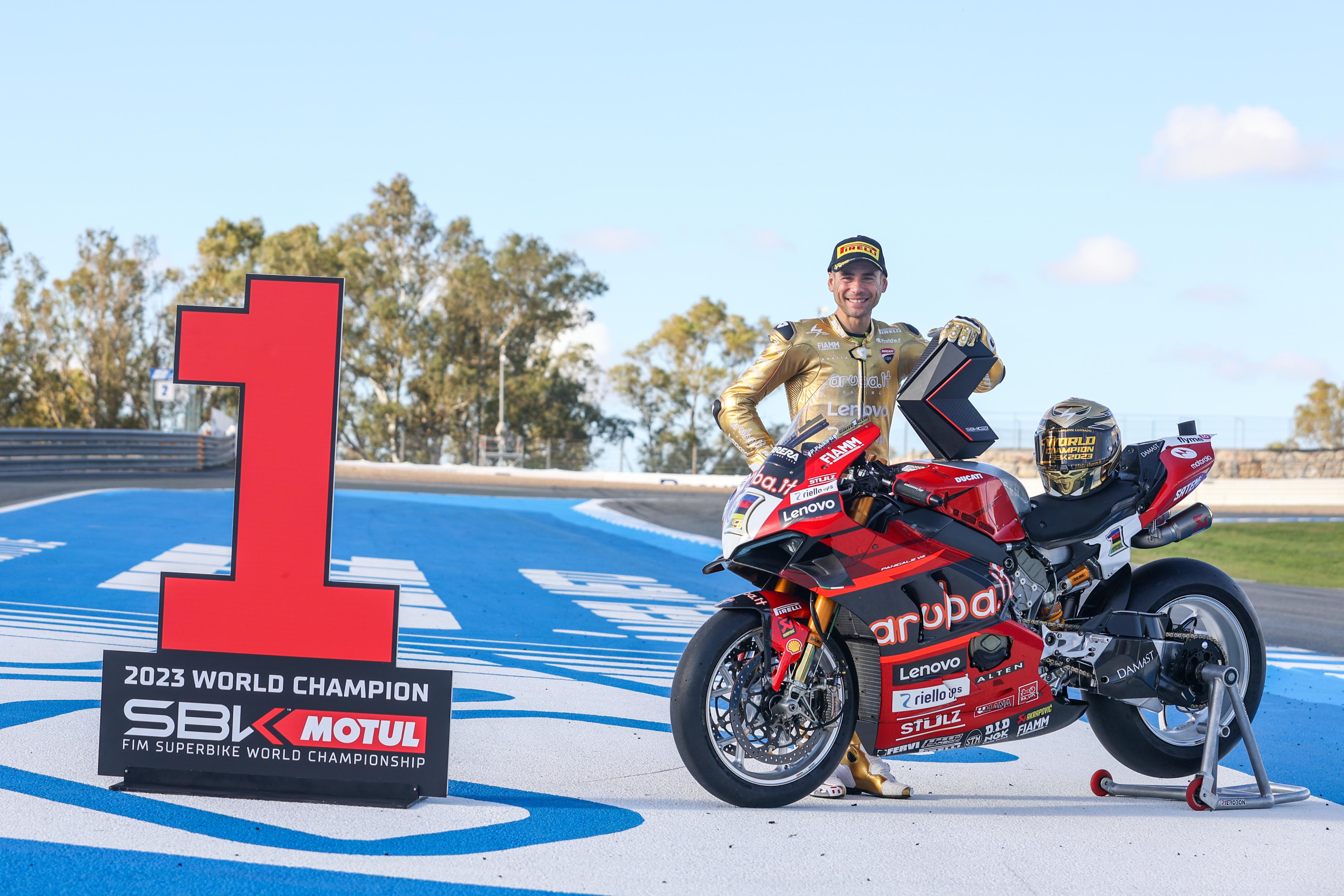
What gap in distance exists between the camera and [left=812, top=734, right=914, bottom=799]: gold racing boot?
3.76 meters

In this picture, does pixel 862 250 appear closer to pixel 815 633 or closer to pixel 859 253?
pixel 859 253

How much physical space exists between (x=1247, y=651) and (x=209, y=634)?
11.7ft

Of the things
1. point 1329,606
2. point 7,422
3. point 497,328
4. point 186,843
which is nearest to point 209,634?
point 186,843

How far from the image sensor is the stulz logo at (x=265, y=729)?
3379 millimetres

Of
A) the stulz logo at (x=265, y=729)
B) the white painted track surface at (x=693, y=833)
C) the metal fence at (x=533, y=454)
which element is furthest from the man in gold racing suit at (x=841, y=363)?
the metal fence at (x=533, y=454)

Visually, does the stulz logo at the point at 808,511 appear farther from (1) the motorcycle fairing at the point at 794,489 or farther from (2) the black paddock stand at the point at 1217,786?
(2) the black paddock stand at the point at 1217,786

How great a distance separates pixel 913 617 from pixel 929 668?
0.17 metres

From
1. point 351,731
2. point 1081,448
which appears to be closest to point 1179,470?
point 1081,448

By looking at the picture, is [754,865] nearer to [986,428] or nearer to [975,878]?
[975,878]

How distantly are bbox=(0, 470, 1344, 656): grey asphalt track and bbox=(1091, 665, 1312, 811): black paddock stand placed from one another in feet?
15.4

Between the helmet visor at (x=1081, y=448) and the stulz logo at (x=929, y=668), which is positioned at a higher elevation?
the helmet visor at (x=1081, y=448)

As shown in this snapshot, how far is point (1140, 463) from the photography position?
4062 millimetres

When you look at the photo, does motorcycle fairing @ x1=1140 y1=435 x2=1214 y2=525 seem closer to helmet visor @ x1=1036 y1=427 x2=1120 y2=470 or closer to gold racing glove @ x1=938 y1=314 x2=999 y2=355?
helmet visor @ x1=1036 y1=427 x2=1120 y2=470

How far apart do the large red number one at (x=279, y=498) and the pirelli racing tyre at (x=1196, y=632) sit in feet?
8.37
